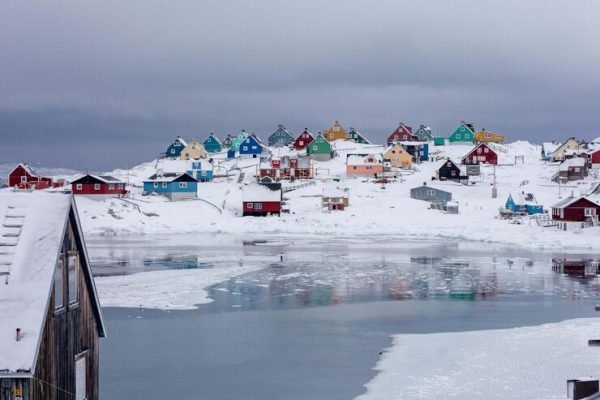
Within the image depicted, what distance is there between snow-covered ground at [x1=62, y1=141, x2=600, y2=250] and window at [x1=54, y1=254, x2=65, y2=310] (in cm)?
5427

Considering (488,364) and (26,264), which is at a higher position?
(26,264)

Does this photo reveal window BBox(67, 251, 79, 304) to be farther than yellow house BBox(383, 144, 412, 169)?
No

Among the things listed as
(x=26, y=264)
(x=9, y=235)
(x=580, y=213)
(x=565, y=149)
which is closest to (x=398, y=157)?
(x=565, y=149)

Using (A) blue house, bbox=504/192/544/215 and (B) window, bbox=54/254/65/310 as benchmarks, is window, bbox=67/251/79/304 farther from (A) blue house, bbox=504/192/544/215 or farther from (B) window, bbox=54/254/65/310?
(A) blue house, bbox=504/192/544/215

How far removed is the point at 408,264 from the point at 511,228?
948 inches

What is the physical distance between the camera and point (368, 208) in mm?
80438

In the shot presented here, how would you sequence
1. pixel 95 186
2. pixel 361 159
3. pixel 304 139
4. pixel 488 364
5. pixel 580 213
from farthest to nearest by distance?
pixel 304 139, pixel 361 159, pixel 95 186, pixel 580 213, pixel 488 364

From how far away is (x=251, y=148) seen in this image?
115562 mm

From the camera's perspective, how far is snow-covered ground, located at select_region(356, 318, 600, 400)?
18172 millimetres

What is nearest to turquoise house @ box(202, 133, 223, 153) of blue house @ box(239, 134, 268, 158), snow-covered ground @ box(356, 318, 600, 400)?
blue house @ box(239, 134, 268, 158)

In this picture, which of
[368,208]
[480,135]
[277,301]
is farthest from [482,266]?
[480,135]

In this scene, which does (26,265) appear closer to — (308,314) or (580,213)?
(308,314)

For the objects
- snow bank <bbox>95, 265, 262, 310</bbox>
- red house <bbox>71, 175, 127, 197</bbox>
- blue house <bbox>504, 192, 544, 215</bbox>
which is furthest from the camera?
red house <bbox>71, 175, 127, 197</bbox>

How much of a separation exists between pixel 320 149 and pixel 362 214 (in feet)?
105
